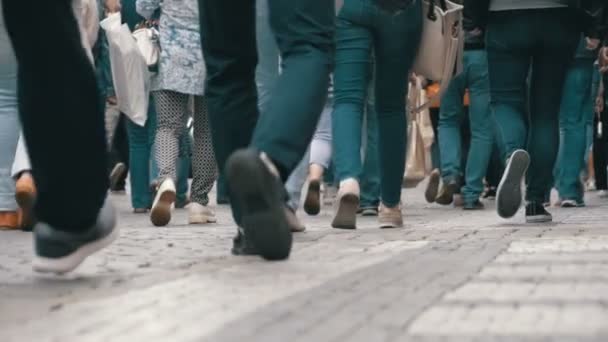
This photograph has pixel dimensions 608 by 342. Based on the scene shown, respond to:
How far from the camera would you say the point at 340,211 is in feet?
23.2

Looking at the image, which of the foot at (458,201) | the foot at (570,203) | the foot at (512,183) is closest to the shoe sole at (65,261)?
the foot at (512,183)

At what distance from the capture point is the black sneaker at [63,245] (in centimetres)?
383

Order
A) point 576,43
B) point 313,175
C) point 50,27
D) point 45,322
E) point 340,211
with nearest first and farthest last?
point 45,322
point 50,27
point 340,211
point 576,43
point 313,175

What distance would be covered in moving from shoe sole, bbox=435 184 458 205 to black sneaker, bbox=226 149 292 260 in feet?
25.7

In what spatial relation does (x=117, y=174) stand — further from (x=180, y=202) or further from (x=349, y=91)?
(x=349, y=91)

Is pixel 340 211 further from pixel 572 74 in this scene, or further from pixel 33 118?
pixel 572 74

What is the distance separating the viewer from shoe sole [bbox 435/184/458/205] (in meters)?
11.7

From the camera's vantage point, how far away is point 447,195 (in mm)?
11812

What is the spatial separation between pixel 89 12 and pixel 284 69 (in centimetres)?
424

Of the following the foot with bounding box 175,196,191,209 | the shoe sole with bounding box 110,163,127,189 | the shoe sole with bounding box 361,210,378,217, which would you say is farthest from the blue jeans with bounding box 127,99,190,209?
the shoe sole with bounding box 110,163,127,189

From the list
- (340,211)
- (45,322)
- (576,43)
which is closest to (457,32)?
(576,43)

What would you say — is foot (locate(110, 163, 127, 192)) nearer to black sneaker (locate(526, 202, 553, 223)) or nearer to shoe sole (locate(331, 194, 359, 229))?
black sneaker (locate(526, 202, 553, 223))

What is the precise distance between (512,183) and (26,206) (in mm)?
2581

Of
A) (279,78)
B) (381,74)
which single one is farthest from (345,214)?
(279,78)
